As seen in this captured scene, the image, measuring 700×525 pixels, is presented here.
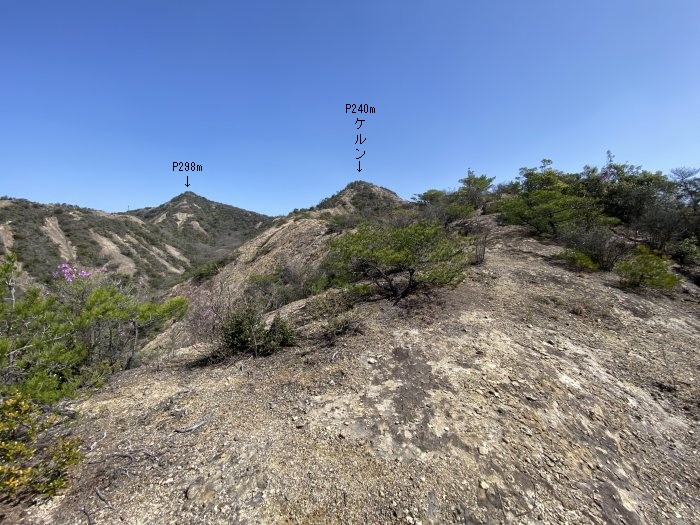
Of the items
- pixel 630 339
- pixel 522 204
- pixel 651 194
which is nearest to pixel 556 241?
pixel 522 204

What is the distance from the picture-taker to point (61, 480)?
2.87 metres

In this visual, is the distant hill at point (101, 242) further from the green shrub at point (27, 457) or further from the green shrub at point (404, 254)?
the green shrub at point (27, 457)

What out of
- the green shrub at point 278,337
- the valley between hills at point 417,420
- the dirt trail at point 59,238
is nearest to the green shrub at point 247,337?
the green shrub at point 278,337

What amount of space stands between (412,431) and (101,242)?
41.2 m

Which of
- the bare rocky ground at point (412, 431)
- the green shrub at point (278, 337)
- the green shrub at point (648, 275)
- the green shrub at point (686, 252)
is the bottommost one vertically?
the bare rocky ground at point (412, 431)

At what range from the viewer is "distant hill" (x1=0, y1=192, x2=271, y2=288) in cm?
2770

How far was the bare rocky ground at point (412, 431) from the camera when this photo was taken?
280cm

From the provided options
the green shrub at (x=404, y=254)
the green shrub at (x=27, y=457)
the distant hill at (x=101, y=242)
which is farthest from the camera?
the distant hill at (x=101, y=242)

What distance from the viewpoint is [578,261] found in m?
9.15

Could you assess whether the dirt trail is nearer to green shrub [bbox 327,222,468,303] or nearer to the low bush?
green shrub [bbox 327,222,468,303]

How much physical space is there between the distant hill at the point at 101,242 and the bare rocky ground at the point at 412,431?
74.1 feet

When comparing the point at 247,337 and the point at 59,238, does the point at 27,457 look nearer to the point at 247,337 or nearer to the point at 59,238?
the point at 247,337

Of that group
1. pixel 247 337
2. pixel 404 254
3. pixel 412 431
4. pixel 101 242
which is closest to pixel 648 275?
pixel 404 254

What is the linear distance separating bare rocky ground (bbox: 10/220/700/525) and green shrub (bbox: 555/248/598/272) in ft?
10.1
